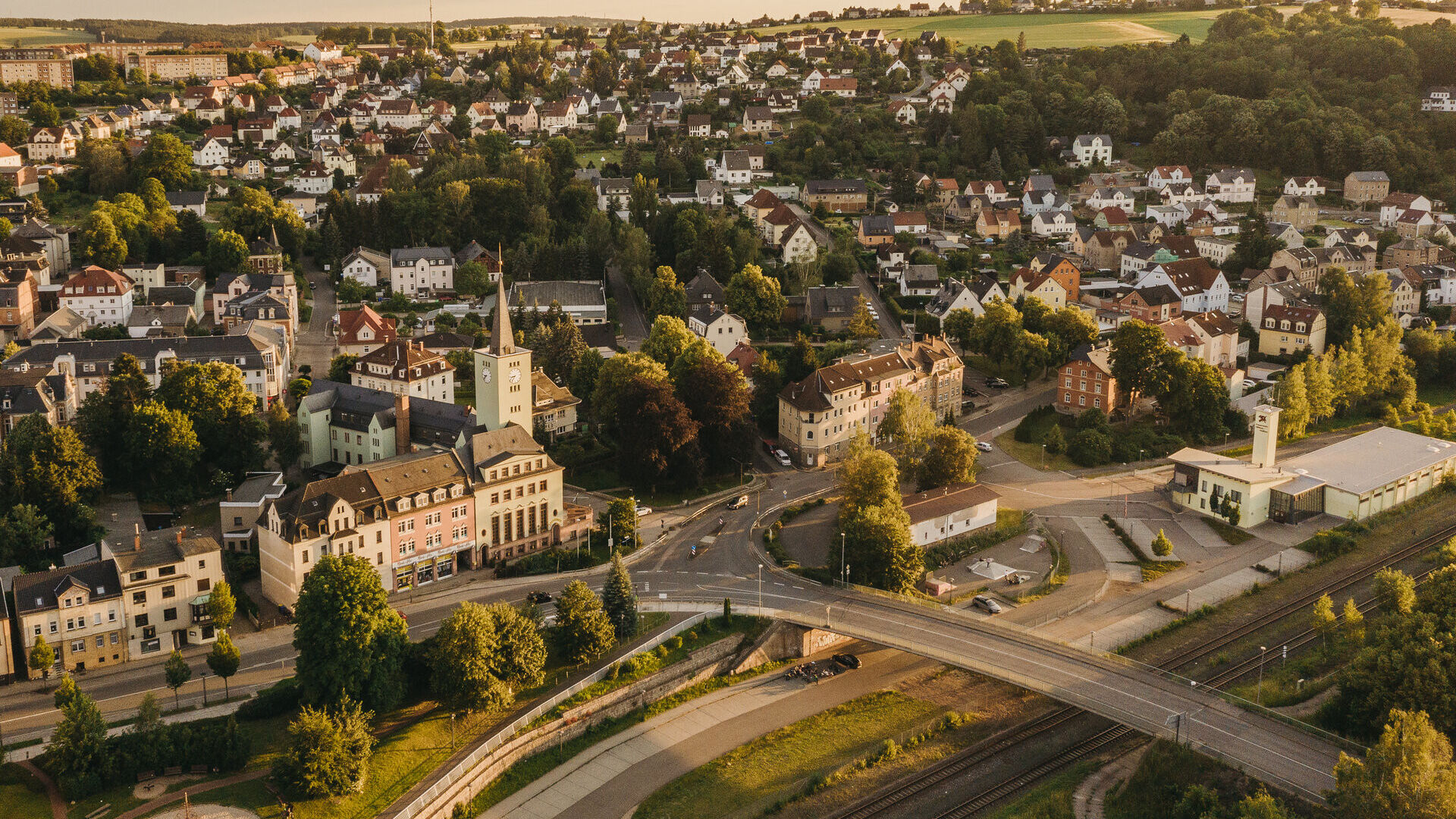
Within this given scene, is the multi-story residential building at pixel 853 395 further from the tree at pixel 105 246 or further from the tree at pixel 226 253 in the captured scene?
the tree at pixel 105 246

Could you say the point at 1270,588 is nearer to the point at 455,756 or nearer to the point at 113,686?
the point at 455,756

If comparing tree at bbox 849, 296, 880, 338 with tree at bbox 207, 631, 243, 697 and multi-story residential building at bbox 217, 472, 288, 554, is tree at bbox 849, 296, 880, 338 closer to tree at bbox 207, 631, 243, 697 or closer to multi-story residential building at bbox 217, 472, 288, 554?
multi-story residential building at bbox 217, 472, 288, 554

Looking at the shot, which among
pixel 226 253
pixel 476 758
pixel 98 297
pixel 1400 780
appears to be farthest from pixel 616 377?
pixel 226 253

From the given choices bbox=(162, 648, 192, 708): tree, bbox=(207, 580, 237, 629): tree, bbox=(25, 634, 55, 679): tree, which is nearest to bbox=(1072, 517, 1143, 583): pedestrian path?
bbox=(207, 580, 237, 629): tree

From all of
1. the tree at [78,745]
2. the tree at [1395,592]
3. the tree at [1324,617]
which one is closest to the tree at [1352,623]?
the tree at [1324,617]

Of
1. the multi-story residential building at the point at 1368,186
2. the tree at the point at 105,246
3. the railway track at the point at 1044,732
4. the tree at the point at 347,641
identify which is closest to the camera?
the railway track at the point at 1044,732

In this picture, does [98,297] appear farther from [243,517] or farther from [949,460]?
[949,460]
